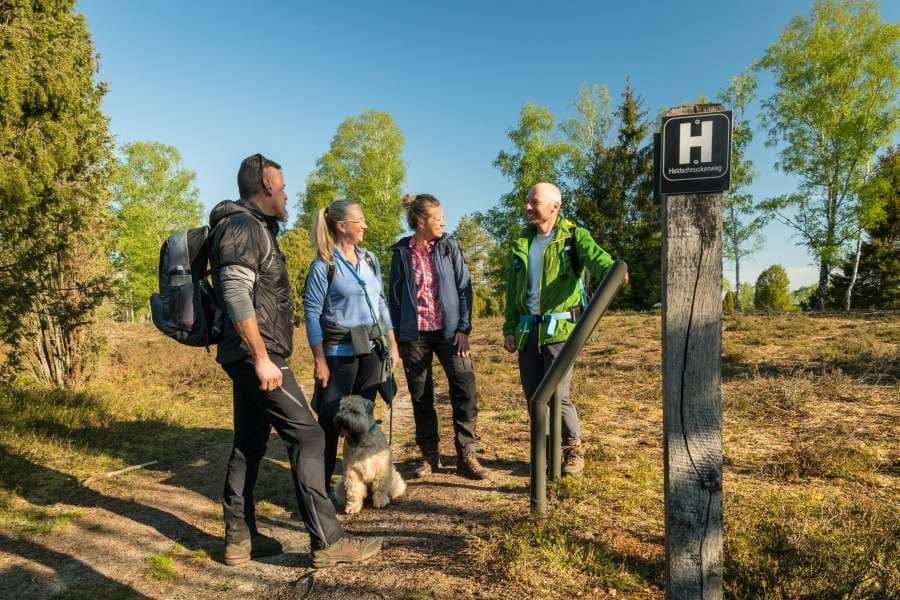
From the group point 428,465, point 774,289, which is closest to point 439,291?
point 428,465

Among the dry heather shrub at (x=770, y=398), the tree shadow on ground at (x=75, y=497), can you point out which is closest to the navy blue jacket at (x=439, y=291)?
the tree shadow on ground at (x=75, y=497)

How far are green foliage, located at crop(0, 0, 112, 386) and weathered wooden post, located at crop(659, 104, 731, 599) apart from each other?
6065 mm

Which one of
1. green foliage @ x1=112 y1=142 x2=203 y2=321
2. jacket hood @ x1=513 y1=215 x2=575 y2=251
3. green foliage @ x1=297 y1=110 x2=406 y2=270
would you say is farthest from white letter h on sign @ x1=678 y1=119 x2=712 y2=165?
green foliage @ x1=112 y1=142 x2=203 y2=321

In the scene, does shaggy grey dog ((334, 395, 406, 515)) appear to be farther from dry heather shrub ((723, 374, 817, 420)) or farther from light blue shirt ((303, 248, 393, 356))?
dry heather shrub ((723, 374, 817, 420))

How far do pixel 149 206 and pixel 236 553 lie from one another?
110ft

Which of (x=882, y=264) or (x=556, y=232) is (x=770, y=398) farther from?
(x=882, y=264)

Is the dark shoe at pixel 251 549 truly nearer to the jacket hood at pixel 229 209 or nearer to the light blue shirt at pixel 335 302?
the light blue shirt at pixel 335 302

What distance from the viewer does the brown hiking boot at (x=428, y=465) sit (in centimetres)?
429

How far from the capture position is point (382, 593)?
99.1 inches

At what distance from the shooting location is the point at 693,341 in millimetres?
1920

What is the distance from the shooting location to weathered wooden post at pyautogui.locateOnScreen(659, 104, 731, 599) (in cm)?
185

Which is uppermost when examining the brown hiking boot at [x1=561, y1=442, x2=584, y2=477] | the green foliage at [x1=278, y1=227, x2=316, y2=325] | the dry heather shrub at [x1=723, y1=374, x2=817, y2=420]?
the green foliage at [x1=278, y1=227, x2=316, y2=325]

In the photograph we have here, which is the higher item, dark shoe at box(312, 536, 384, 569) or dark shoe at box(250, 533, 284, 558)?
dark shoe at box(312, 536, 384, 569)

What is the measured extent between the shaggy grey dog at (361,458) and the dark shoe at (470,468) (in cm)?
66
